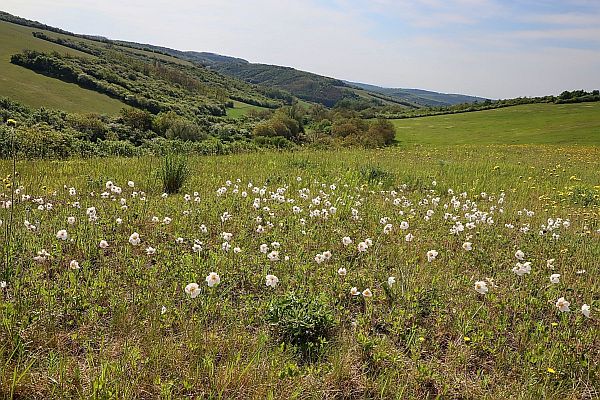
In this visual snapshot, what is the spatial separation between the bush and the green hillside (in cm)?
6212

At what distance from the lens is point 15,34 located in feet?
283

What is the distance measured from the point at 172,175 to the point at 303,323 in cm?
513

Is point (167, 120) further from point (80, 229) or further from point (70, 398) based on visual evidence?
point (70, 398)

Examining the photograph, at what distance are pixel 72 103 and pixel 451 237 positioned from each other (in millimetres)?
67248

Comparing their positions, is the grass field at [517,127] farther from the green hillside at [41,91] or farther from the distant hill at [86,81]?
the green hillside at [41,91]

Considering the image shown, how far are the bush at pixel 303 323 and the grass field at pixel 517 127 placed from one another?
1427 inches

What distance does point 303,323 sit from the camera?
292 centimetres

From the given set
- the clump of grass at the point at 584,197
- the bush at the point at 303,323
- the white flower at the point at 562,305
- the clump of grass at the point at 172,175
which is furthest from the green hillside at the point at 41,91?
the white flower at the point at 562,305

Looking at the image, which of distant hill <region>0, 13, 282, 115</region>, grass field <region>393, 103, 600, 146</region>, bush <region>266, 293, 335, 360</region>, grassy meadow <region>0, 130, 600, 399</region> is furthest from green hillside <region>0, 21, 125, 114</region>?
bush <region>266, 293, 335, 360</region>

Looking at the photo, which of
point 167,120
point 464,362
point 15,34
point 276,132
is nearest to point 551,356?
point 464,362

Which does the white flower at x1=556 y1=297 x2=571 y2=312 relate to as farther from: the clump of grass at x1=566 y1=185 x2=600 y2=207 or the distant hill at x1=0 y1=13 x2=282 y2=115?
the distant hill at x1=0 y1=13 x2=282 y2=115

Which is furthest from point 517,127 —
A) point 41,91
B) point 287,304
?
point 41,91

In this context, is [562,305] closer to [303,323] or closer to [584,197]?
[303,323]

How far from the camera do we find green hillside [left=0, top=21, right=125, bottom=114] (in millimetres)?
54438
